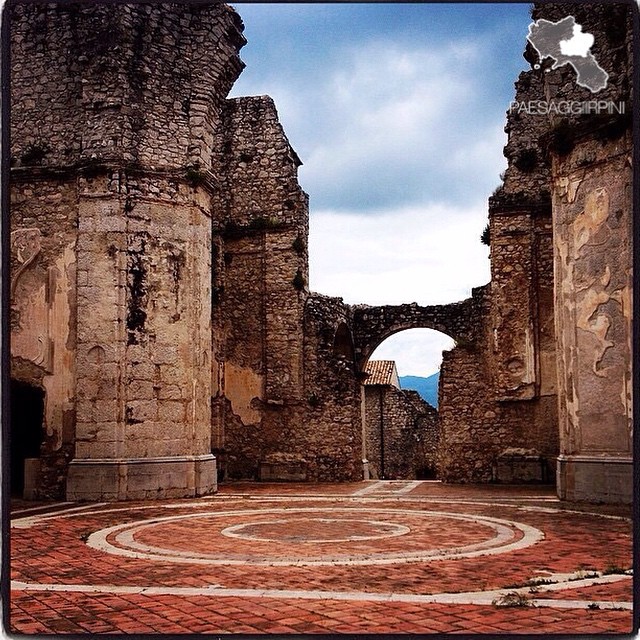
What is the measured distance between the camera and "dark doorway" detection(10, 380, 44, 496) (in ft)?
49.5

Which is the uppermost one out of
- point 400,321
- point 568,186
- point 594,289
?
point 568,186

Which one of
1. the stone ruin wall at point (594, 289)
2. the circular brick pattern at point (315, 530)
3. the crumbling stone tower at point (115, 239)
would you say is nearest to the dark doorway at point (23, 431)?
the crumbling stone tower at point (115, 239)

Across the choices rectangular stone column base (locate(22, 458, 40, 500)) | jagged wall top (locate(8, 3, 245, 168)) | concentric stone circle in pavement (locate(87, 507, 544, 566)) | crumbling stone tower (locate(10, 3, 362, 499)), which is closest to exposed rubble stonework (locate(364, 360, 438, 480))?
crumbling stone tower (locate(10, 3, 362, 499))

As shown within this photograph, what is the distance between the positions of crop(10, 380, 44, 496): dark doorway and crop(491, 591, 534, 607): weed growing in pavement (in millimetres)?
10929

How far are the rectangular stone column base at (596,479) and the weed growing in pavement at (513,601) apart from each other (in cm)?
639

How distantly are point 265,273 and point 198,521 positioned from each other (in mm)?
10188

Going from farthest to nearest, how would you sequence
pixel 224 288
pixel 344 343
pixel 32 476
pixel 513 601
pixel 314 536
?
pixel 344 343 → pixel 224 288 → pixel 32 476 → pixel 314 536 → pixel 513 601

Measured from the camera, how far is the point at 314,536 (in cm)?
922

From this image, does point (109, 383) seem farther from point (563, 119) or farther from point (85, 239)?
point (563, 119)

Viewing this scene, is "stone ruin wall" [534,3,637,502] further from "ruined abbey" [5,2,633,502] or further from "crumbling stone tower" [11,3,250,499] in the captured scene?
"crumbling stone tower" [11,3,250,499]

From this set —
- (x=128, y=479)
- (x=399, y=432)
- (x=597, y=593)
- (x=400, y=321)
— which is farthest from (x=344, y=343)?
(x=597, y=593)

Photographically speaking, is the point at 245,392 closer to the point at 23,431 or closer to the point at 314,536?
the point at 23,431

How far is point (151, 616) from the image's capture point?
17.8 ft

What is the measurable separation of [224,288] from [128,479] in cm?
750
